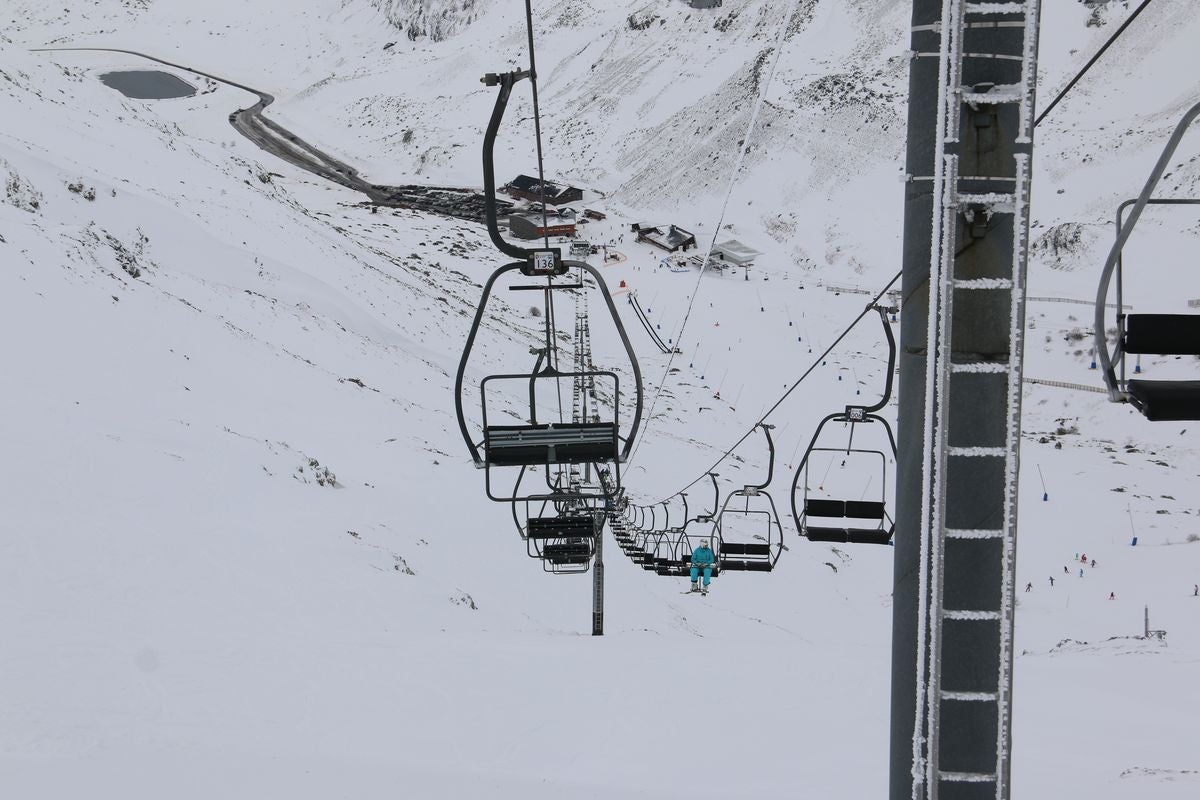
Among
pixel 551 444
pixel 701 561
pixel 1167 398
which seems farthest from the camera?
pixel 701 561

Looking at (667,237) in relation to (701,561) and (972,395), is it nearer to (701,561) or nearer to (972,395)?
(701,561)

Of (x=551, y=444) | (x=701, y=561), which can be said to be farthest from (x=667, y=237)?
(x=551, y=444)

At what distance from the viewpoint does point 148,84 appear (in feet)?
302

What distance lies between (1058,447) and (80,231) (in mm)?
28500

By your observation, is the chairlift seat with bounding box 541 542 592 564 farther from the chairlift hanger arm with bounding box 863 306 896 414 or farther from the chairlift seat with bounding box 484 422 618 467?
the chairlift hanger arm with bounding box 863 306 896 414

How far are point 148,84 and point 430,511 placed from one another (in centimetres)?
8670

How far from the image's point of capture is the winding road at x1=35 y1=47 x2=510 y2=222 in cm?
6328

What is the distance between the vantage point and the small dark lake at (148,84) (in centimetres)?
8931

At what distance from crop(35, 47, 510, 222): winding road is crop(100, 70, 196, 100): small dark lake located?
5.50 metres

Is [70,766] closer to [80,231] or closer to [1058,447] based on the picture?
[80,231]

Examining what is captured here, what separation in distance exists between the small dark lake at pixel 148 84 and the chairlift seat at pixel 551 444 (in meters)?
93.1

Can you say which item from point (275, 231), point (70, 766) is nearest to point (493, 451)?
point (70, 766)

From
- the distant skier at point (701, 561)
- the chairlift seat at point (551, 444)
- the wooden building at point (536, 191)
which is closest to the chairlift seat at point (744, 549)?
the distant skier at point (701, 561)

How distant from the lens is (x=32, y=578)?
35.9 feet
